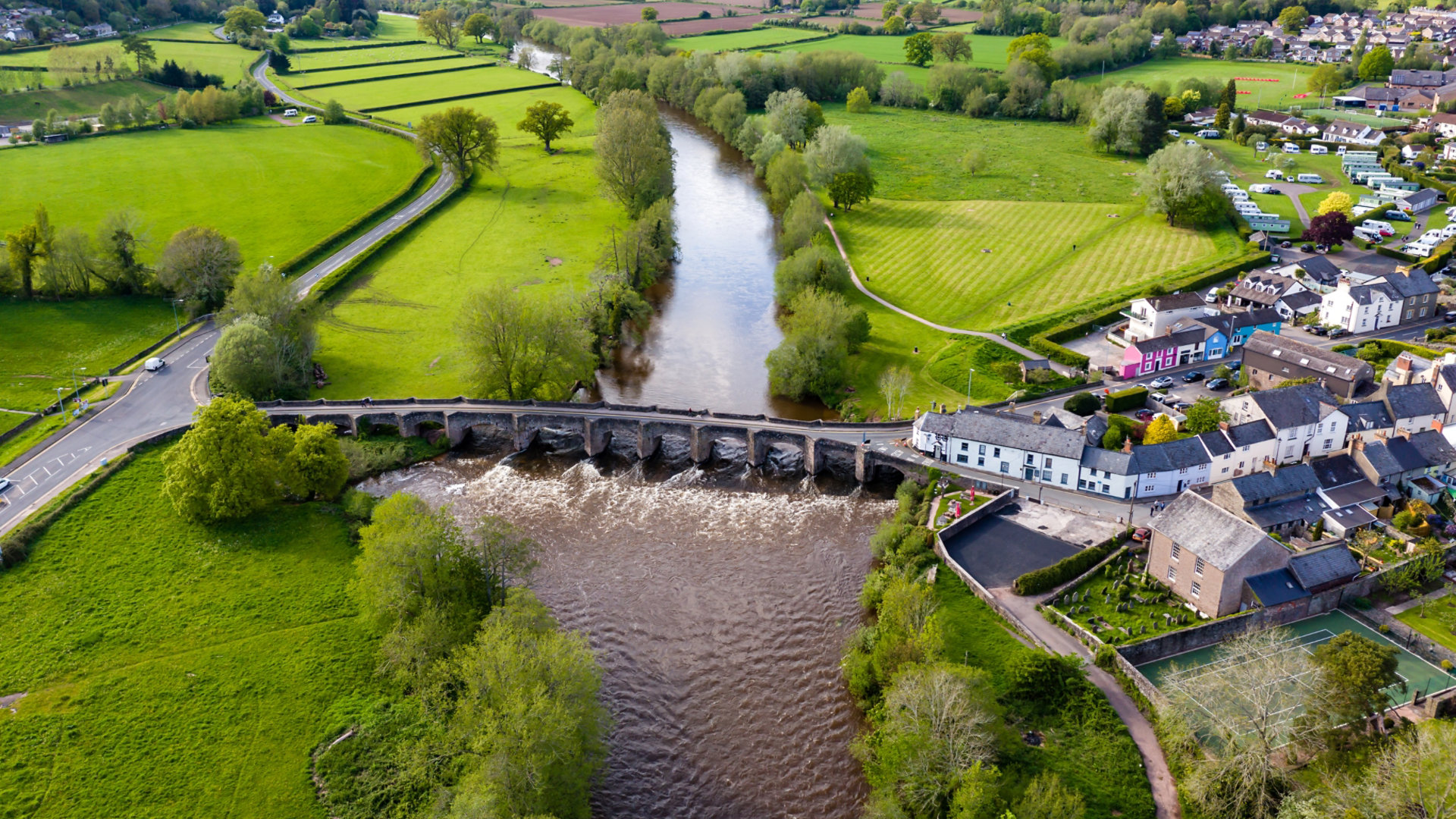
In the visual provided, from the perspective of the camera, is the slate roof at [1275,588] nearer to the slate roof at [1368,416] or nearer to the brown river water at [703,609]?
the slate roof at [1368,416]

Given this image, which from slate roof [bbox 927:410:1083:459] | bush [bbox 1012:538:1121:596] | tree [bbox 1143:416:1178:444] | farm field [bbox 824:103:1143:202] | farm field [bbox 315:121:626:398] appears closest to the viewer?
Answer: bush [bbox 1012:538:1121:596]

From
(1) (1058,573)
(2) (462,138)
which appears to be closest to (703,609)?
(1) (1058,573)

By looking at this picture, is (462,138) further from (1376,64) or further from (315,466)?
(1376,64)

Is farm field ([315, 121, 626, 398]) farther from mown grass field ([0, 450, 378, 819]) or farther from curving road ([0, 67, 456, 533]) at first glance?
mown grass field ([0, 450, 378, 819])

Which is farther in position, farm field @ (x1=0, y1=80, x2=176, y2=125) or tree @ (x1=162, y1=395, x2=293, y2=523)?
farm field @ (x1=0, y1=80, x2=176, y2=125)

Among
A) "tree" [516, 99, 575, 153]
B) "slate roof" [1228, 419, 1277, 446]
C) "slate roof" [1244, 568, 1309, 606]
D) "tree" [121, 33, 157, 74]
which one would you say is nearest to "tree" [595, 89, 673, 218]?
"tree" [516, 99, 575, 153]

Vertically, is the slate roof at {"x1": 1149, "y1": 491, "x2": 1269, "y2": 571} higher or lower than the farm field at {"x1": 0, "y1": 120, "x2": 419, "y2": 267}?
lower
